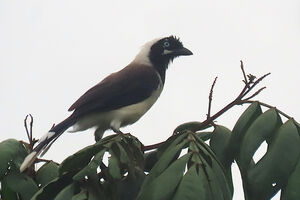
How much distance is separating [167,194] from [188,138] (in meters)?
0.45

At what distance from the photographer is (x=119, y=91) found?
532 centimetres

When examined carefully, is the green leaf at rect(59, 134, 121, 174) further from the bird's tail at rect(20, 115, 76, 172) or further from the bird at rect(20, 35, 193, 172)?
the bird at rect(20, 35, 193, 172)

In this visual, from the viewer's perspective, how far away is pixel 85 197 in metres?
2.43

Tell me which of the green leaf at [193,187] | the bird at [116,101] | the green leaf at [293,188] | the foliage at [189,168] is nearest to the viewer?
the green leaf at [193,187]

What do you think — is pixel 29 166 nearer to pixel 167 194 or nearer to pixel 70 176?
pixel 70 176

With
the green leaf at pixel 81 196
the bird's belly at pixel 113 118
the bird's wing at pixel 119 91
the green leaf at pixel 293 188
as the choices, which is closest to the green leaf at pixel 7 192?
the green leaf at pixel 81 196

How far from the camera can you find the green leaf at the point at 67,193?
2.43 metres

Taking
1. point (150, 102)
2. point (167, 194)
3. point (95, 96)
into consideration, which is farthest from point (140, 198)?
point (150, 102)

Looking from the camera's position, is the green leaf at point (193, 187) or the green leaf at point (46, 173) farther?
the green leaf at point (46, 173)

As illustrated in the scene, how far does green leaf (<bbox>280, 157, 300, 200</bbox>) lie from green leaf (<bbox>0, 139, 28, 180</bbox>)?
4.72 feet

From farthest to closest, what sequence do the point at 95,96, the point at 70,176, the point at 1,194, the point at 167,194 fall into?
the point at 95,96, the point at 1,194, the point at 70,176, the point at 167,194

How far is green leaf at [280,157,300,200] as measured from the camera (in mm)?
2340

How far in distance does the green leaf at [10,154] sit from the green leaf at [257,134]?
3.95ft

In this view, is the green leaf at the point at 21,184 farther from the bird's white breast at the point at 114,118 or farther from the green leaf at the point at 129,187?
the bird's white breast at the point at 114,118
